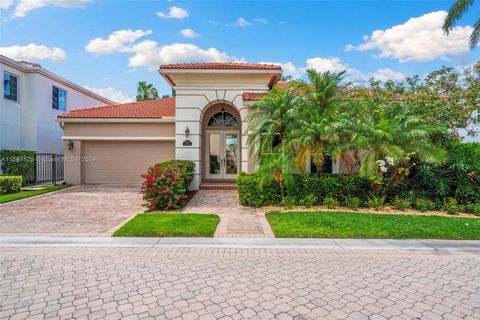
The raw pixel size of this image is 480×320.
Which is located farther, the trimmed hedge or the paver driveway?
the trimmed hedge

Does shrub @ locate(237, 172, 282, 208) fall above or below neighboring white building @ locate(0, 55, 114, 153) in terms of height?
below

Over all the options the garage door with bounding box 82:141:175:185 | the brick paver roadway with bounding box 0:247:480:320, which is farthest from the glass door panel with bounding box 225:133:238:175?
the brick paver roadway with bounding box 0:247:480:320

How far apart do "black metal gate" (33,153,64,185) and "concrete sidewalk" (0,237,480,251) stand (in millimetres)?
11201

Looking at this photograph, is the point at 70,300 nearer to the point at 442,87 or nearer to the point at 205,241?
the point at 205,241

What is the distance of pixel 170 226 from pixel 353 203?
6.55 m

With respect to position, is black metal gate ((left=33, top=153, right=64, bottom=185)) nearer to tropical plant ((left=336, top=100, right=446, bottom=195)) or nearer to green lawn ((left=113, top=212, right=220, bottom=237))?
green lawn ((left=113, top=212, right=220, bottom=237))

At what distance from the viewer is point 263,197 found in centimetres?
1044

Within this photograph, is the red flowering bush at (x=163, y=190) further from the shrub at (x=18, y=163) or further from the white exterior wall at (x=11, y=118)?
the white exterior wall at (x=11, y=118)

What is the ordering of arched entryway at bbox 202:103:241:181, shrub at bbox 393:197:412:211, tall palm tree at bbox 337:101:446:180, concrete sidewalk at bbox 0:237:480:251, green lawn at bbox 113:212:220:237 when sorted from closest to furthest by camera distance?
concrete sidewalk at bbox 0:237:480:251 < green lawn at bbox 113:212:220:237 < tall palm tree at bbox 337:101:446:180 < shrub at bbox 393:197:412:211 < arched entryway at bbox 202:103:241:181

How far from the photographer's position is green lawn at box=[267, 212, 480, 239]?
Result: 7051 millimetres

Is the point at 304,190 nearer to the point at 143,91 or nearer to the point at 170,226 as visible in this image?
the point at 170,226

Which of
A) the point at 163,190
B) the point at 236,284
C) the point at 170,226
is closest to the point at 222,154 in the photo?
the point at 163,190

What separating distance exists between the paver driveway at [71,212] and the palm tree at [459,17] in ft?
51.9

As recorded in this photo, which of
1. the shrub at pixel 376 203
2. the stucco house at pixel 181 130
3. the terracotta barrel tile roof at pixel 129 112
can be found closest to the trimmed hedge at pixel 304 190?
the shrub at pixel 376 203
